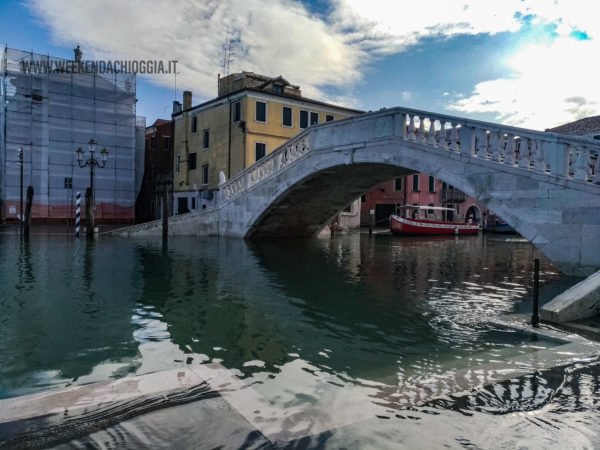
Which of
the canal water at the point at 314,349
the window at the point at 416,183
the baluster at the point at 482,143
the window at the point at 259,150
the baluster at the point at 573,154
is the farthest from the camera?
the window at the point at 416,183

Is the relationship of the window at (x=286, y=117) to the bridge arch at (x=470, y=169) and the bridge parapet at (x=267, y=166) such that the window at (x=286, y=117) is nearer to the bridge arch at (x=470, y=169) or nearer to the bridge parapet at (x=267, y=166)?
→ the bridge parapet at (x=267, y=166)

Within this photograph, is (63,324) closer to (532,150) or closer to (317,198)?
(532,150)

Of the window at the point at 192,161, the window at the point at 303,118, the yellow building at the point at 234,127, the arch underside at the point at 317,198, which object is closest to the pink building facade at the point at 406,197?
the yellow building at the point at 234,127

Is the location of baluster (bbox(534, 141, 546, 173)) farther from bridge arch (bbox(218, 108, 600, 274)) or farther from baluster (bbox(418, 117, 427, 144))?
baluster (bbox(418, 117, 427, 144))

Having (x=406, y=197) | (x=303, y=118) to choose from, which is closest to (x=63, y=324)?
(x=303, y=118)

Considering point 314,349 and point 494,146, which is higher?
point 494,146

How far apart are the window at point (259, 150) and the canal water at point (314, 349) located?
51.5 ft

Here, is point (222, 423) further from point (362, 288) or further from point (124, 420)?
point (362, 288)

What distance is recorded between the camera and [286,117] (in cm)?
2520

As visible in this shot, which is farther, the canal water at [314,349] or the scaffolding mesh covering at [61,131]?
the scaffolding mesh covering at [61,131]

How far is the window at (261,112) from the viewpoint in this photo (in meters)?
24.1

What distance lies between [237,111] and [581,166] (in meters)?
19.0

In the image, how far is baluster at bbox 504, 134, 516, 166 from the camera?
838 cm

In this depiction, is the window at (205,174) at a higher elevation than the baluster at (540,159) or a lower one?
higher
